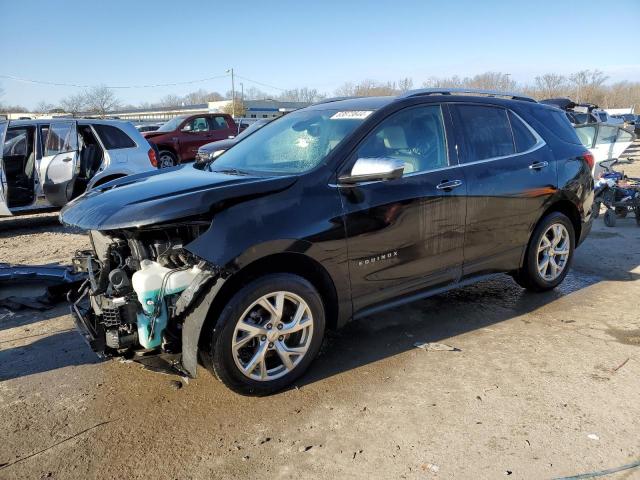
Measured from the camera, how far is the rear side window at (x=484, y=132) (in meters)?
4.25

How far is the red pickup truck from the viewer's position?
16.1 metres

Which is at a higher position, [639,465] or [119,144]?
[119,144]

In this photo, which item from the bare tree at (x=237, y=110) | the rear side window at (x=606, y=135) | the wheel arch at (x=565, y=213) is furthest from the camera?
the bare tree at (x=237, y=110)

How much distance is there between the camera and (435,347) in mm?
4000

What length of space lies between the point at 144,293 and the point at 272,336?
0.81 m

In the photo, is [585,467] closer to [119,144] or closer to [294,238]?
[294,238]

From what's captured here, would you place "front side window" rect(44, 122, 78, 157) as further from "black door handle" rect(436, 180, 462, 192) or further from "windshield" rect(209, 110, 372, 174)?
"black door handle" rect(436, 180, 462, 192)

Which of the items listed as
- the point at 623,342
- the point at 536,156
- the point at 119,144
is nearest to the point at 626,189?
the point at 536,156

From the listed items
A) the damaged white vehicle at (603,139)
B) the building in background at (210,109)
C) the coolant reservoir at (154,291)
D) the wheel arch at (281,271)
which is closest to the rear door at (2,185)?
the coolant reservoir at (154,291)

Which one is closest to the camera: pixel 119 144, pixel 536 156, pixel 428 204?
pixel 428 204

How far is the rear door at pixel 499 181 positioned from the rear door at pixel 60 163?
22.4 ft

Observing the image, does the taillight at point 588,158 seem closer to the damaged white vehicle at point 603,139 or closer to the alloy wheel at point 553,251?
the alloy wheel at point 553,251

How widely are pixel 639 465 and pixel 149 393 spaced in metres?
2.84

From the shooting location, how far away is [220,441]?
9.50 feet
